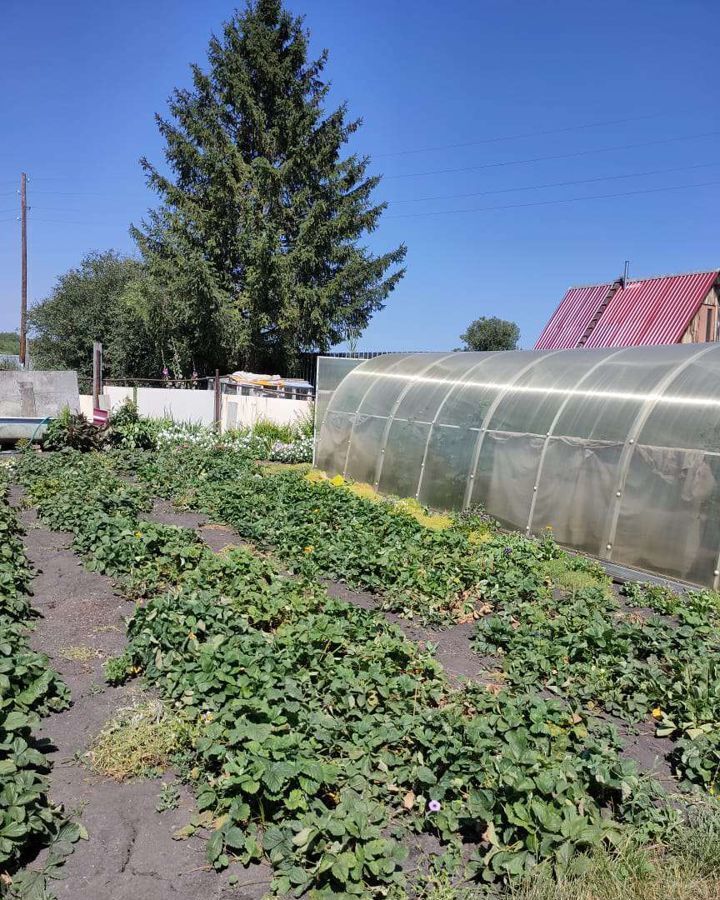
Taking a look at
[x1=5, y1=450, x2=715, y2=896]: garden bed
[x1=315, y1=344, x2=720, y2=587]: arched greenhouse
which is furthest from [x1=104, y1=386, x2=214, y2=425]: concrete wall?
[x1=5, y1=450, x2=715, y2=896]: garden bed

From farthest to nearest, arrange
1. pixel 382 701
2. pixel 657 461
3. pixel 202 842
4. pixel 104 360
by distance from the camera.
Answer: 1. pixel 104 360
2. pixel 657 461
3. pixel 382 701
4. pixel 202 842

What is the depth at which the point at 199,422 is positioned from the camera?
720 inches

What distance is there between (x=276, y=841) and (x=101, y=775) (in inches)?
45.5

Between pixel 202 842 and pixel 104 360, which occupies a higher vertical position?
pixel 104 360

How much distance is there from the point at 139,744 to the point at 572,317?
20.6 metres

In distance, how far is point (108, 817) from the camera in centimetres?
326

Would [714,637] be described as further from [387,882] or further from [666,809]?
[387,882]

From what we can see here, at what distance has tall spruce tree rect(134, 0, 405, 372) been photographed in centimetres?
2430

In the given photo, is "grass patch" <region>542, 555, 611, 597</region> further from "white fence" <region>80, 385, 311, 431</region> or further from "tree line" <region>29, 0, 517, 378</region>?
"tree line" <region>29, 0, 517, 378</region>

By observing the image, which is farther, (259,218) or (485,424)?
(259,218)

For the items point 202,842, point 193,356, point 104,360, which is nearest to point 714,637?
point 202,842

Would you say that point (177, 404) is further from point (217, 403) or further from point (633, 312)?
point (633, 312)

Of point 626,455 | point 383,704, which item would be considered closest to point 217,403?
point 626,455

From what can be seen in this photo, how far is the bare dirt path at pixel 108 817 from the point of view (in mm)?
2846
